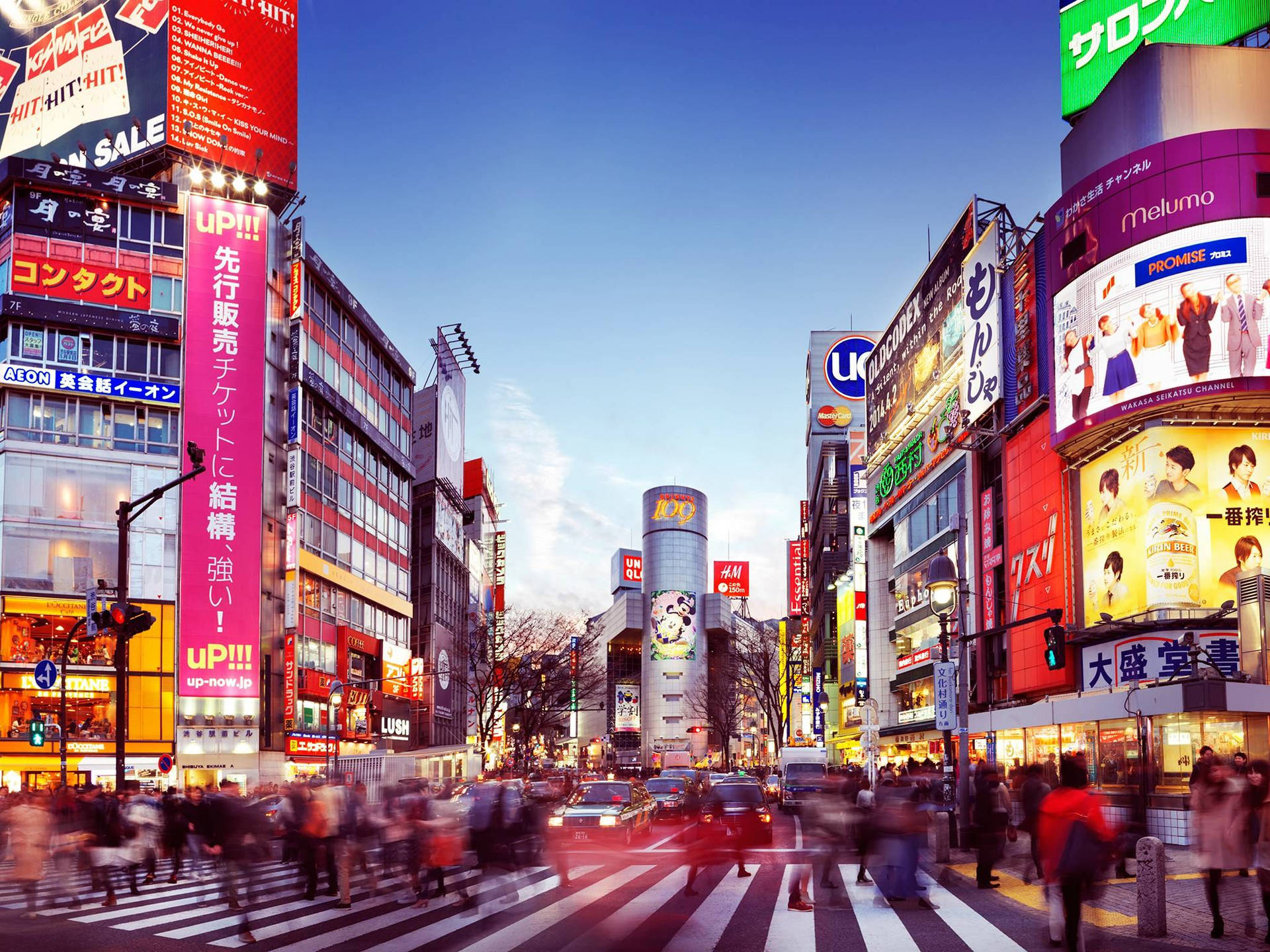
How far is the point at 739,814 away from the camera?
79.6 feet

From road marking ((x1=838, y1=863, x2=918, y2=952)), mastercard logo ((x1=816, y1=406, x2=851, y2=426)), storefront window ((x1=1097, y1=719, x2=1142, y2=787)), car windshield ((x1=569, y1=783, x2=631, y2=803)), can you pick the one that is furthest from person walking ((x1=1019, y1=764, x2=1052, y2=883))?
mastercard logo ((x1=816, y1=406, x2=851, y2=426))

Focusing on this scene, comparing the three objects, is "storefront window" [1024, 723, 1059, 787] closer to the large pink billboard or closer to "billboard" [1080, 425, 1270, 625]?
"billboard" [1080, 425, 1270, 625]

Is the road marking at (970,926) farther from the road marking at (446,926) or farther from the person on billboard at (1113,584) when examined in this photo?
the person on billboard at (1113,584)

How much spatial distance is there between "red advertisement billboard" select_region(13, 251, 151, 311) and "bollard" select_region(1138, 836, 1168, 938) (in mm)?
50801

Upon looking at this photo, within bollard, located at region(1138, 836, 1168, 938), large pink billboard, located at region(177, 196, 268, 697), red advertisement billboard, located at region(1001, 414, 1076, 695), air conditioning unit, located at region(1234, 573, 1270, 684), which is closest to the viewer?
bollard, located at region(1138, 836, 1168, 938)

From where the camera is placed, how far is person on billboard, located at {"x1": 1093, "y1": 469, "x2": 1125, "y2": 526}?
4141 centimetres

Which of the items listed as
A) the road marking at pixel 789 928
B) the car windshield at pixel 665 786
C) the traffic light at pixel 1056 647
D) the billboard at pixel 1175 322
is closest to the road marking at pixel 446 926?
the road marking at pixel 789 928

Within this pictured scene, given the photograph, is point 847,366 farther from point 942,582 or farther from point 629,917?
point 629,917

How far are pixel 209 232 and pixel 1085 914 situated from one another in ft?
→ 170

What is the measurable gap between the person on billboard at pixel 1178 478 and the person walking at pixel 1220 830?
2652 centimetres

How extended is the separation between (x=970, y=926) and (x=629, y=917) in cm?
430

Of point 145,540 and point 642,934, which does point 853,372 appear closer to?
point 145,540

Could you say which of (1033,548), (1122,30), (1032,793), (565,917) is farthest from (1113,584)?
(565,917)

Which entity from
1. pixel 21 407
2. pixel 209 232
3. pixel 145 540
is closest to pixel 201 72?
pixel 209 232
